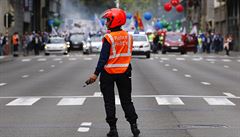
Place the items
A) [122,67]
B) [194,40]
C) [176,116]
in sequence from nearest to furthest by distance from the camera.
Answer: [122,67] → [176,116] → [194,40]

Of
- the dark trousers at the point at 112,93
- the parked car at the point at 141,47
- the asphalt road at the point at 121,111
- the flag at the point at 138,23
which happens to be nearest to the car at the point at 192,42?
the flag at the point at 138,23

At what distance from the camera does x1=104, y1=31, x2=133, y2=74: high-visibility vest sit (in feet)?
36.3

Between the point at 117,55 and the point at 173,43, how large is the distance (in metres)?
49.1

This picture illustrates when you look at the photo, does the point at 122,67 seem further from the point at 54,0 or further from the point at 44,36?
the point at 54,0

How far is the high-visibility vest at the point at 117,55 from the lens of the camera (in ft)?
36.3

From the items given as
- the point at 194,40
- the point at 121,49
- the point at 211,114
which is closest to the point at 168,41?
the point at 194,40

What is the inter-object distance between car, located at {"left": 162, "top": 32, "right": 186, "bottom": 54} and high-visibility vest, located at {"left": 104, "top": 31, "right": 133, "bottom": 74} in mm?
48874

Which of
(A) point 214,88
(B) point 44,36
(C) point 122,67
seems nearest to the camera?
(C) point 122,67

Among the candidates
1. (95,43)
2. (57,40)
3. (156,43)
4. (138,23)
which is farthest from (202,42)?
(138,23)

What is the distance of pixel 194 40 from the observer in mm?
67312

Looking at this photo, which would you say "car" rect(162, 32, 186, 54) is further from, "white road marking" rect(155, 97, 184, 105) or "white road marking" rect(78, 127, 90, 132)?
"white road marking" rect(78, 127, 90, 132)

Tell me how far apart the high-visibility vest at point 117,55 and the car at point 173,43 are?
48874mm

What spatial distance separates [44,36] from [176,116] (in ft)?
191

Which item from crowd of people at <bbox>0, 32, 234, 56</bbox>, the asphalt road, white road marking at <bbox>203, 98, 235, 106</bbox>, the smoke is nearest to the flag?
crowd of people at <bbox>0, 32, 234, 56</bbox>
